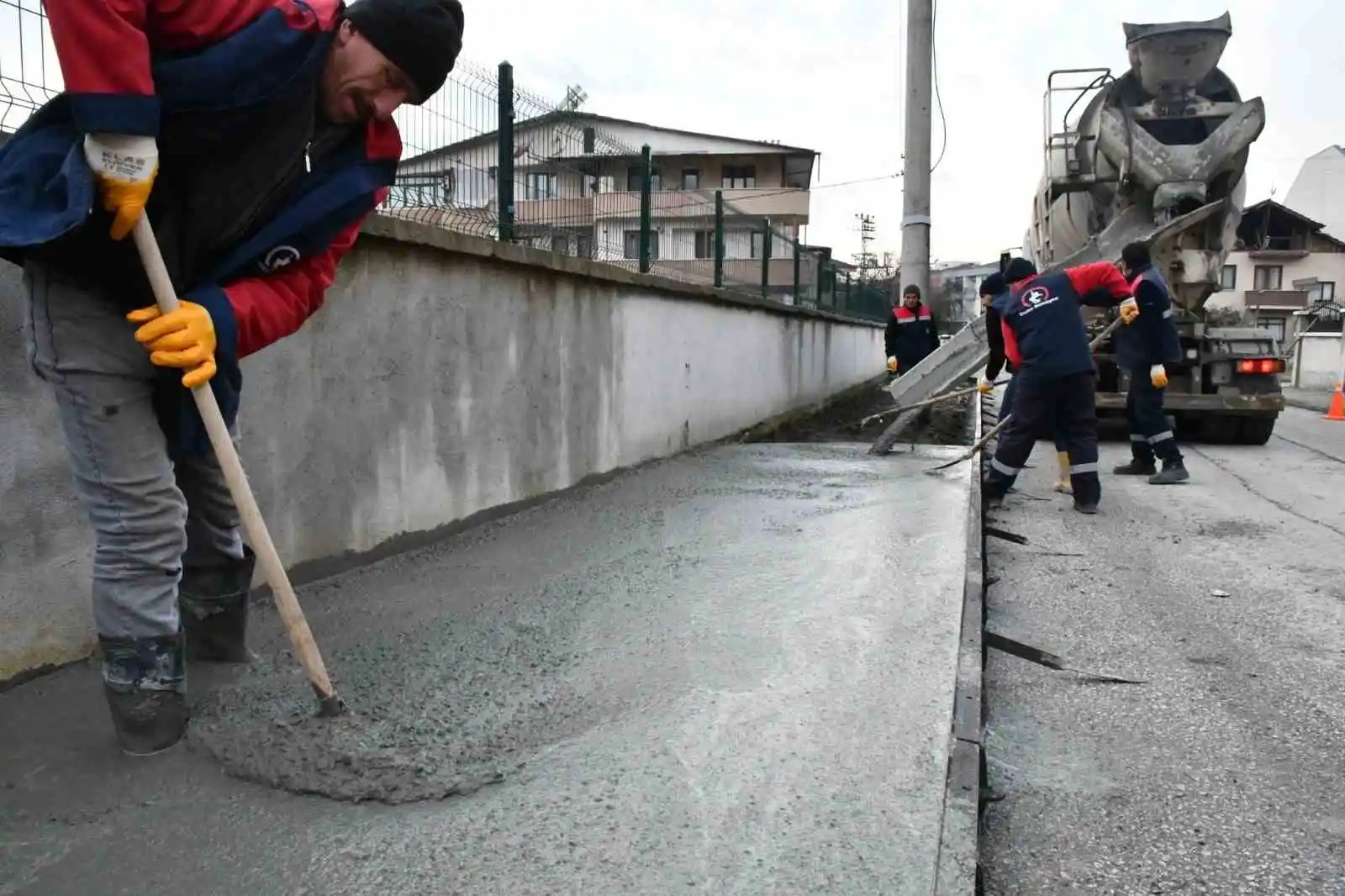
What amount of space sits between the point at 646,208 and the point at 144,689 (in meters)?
5.81

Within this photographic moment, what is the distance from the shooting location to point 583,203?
620cm

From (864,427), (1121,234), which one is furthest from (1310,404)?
(864,427)

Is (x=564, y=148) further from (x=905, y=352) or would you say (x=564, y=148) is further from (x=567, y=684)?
(x=905, y=352)

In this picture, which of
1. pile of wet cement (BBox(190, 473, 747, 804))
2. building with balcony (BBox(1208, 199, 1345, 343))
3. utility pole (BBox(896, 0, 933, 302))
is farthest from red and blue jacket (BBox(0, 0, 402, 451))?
building with balcony (BBox(1208, 199, 1345, 343))

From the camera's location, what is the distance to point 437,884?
1.65 metres

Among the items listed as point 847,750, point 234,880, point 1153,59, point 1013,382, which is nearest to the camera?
point 234,880

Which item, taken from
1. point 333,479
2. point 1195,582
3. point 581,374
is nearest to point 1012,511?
point 1195,582

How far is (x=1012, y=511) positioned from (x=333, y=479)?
14.5 ft

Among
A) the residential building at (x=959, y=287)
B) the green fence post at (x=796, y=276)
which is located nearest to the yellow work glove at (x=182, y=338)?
the green fence post at (x=796, y=276)

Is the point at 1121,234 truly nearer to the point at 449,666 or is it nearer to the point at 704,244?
the point at 704,244

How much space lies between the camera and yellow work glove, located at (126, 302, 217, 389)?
1911mm

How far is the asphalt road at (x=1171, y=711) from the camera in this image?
6.87 feet

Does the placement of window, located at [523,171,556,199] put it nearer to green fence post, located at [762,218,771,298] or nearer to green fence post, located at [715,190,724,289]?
green fence post, located at [715,190,724,289]

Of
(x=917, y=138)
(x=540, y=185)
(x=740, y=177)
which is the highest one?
(x=740, y=177)
